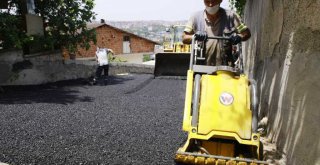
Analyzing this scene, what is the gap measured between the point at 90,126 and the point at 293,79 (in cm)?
395

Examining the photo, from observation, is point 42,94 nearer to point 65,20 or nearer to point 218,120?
point 65,20

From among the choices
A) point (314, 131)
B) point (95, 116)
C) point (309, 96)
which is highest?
point (309, 96)

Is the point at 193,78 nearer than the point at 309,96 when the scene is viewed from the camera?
No

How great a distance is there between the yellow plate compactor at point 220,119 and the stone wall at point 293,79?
1.80 feet

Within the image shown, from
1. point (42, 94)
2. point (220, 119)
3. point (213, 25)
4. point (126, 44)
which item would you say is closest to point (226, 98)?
point (220, 119)

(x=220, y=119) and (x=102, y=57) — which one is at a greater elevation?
(x=102, y=57)

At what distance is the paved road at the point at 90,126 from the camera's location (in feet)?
15.6

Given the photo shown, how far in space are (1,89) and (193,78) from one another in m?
8.24

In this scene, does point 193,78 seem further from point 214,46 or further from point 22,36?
point 22,36

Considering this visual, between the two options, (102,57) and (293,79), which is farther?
(102,57)

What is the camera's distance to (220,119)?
3738 mm

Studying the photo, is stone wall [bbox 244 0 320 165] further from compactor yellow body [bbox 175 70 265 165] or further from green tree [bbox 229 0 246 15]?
green tree [bbox 229 0 246 15]

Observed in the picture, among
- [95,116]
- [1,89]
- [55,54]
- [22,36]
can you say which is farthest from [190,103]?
[55,54]

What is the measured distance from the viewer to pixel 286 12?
16.6 feet
